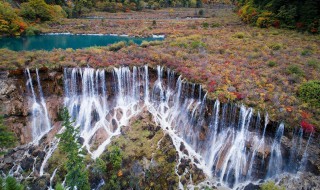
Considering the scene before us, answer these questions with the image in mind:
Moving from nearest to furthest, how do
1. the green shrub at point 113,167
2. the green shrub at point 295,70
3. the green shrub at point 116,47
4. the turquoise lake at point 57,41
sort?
the green shrub at point 113,167 < the green shrub at point 295,70 < the green shrub at point 116,47 < the turquoise lake at point 57,41

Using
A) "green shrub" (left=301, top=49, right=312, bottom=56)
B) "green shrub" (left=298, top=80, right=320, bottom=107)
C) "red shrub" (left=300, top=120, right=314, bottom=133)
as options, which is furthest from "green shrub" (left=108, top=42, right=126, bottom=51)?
"red shrub" (left=300, top=120, right=314, bottom=133)

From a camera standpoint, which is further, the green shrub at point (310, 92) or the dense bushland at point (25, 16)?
the dense bushland at point (25, 16)

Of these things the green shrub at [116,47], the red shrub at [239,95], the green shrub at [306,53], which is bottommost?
the red shrub at [239,95]

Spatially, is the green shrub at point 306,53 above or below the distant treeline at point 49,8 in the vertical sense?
below

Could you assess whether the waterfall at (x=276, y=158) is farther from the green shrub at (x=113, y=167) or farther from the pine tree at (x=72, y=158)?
the pine tree at (x=72, y=158)

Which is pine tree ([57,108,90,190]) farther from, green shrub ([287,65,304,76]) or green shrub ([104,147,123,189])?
green shrub ([287,65,304,76])

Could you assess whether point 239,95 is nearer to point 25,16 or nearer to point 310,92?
point 310,92

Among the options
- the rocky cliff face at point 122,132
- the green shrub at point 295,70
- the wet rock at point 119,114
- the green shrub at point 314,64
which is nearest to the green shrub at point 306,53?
Answer: the green shrub at point 314,64

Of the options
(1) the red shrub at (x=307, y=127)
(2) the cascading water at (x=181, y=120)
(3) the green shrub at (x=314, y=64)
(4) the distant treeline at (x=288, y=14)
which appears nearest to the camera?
(1) the red shrub at (x=307, y=127)
